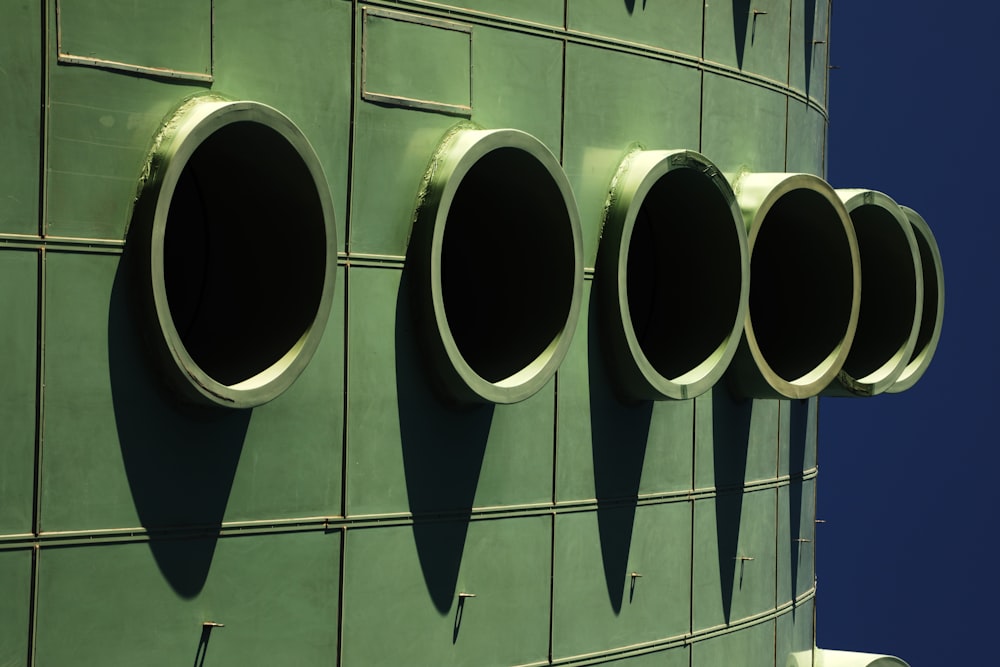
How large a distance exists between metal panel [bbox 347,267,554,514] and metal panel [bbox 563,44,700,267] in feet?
6.19

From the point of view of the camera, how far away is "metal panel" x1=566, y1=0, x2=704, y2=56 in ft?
41.1

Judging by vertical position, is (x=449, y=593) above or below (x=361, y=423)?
below

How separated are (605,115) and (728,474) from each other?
12.5ft

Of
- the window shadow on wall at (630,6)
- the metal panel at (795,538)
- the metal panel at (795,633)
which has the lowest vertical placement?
the metal panel at (795,633)

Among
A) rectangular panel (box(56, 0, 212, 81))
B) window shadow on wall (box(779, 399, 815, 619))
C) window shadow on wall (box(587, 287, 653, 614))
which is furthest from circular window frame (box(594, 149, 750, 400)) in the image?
rectangular panel (box(56, 0, 212, 81))

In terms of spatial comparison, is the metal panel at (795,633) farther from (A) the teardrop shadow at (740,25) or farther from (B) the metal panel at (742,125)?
(A) the teardrop shadow at (740,25)

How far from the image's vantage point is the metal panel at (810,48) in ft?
51.6

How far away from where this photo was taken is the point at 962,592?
34.7 m

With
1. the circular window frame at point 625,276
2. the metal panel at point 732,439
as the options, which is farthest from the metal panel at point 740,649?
the circular window frame at point 625,276

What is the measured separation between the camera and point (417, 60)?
11.2 metres

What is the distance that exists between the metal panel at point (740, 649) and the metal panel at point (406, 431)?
3085mm

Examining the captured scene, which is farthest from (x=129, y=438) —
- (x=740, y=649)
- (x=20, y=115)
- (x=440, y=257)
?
(x=740, y=649)

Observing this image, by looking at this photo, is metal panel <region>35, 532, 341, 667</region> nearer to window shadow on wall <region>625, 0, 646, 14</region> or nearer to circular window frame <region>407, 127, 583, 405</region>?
circular window frame <region>407, 127, 583, 405</region>

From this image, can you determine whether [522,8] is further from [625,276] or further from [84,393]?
[84,393]
